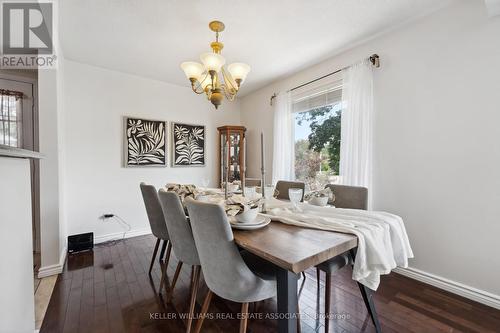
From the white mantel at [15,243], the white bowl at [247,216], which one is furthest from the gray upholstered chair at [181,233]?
the white mantel at [15,243]

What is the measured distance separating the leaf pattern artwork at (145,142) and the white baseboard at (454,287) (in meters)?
3.51

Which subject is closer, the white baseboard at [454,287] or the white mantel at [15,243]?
the white mantel at [15,243]

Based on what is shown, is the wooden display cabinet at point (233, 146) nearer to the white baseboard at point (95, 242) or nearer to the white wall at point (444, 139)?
the white baseboard at point (95, 242)

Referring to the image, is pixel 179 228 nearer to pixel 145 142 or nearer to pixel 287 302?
pixel 287 302

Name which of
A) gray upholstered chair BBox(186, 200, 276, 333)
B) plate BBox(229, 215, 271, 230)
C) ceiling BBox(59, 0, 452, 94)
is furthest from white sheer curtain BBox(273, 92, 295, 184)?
gray upholstered chair BBox(186, 200, 276, 333)

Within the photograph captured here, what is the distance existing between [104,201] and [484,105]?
4.30 meters

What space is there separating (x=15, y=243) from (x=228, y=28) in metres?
2.26

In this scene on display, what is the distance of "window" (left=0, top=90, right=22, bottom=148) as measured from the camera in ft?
8.27

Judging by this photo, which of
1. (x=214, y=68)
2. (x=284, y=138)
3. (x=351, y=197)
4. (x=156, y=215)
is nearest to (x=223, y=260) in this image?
(x=156, y=215)

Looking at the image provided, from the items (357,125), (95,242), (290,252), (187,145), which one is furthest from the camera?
(187,145)

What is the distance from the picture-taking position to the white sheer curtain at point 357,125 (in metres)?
2.40

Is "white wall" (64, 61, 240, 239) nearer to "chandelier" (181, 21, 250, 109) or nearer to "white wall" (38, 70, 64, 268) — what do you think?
"white wall" (38, 70, 64, 268)

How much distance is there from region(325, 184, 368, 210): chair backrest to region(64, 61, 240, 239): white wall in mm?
2680

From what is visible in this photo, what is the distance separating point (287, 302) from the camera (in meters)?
0.95
